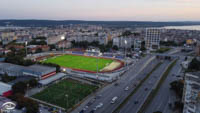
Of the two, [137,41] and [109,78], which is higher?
[137,41]

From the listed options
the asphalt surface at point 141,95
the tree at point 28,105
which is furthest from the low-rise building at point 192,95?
the tree at point 28,105

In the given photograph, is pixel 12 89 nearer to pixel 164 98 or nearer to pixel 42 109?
pixel 42 109

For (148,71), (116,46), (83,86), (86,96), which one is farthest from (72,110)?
(116,46)

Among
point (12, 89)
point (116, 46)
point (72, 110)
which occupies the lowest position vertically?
point (72, 110)

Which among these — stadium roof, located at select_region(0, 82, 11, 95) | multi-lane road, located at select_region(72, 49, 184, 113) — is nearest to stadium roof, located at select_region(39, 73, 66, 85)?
stadium roof, located at select_region(0, 82, 11, 95)

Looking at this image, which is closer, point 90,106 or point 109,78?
point 90,106

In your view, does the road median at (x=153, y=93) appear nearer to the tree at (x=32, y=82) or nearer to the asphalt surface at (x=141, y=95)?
the asphalt surface at (x=141, y=95)

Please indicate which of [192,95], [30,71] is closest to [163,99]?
[192,95]

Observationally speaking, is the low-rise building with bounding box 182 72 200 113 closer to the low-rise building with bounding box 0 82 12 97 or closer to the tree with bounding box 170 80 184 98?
the tree with bounding box 170 80 184 98
